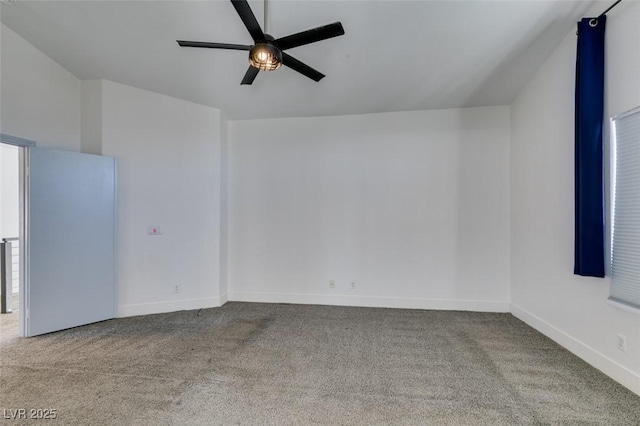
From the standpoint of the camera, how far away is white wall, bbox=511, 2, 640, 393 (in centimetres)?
202

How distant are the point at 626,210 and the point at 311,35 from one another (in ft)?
8.72

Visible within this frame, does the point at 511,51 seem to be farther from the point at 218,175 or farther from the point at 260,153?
the point at 218,175

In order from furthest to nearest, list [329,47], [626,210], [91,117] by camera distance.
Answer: [91,117]
[329,47]
[626,210]

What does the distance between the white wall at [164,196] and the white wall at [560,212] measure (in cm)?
408

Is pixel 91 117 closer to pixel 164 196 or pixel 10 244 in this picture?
pixel 164 196

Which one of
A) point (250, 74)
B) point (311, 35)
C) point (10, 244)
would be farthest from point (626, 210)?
point (10, 244)

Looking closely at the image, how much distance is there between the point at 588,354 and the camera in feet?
7.63

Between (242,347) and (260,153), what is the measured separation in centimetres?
276

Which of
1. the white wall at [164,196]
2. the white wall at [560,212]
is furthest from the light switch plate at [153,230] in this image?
the white wall at [560,212]

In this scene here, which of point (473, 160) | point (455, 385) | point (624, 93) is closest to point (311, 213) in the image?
point (473, 160)

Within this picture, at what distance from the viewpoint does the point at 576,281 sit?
2.47 meters

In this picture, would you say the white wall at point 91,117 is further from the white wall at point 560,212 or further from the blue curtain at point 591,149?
the white wall at point 560,212

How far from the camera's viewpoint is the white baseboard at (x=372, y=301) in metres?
3.71

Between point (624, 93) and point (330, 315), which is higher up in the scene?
point (624, 93)
